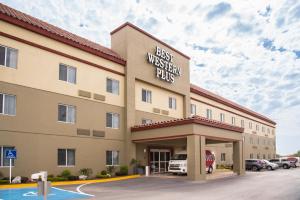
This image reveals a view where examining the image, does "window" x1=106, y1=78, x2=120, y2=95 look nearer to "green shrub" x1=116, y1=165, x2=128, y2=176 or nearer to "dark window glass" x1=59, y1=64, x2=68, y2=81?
"dark window glass" x1=59, y1=64, x2=68, y2=81

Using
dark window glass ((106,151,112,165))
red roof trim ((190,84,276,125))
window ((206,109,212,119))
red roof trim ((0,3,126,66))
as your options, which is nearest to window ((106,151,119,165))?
dark window glass ((106,151,112,165))

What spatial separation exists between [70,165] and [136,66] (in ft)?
39.7

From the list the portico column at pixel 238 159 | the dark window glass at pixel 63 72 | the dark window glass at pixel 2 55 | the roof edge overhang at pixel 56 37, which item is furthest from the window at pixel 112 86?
the portico column at pixel 238 159

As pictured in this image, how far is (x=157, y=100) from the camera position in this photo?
35.5m

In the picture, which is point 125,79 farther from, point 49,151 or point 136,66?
point 49,151

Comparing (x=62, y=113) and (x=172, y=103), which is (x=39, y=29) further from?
(x=172, y=103)

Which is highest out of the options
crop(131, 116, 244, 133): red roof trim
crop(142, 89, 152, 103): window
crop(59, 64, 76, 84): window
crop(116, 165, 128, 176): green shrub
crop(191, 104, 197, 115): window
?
crop(59, 64, 76, 84): window

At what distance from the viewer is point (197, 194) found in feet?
55.3

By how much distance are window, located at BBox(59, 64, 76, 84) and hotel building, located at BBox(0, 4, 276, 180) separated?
82 mm

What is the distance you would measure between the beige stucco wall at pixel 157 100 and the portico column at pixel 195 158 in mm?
8977

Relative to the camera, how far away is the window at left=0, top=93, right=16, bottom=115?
21.1m

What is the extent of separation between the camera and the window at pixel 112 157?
94.1ft

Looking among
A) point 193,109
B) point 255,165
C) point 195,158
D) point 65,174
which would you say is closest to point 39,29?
point 65,174

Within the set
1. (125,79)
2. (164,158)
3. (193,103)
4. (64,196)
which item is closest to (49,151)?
(64,196)
